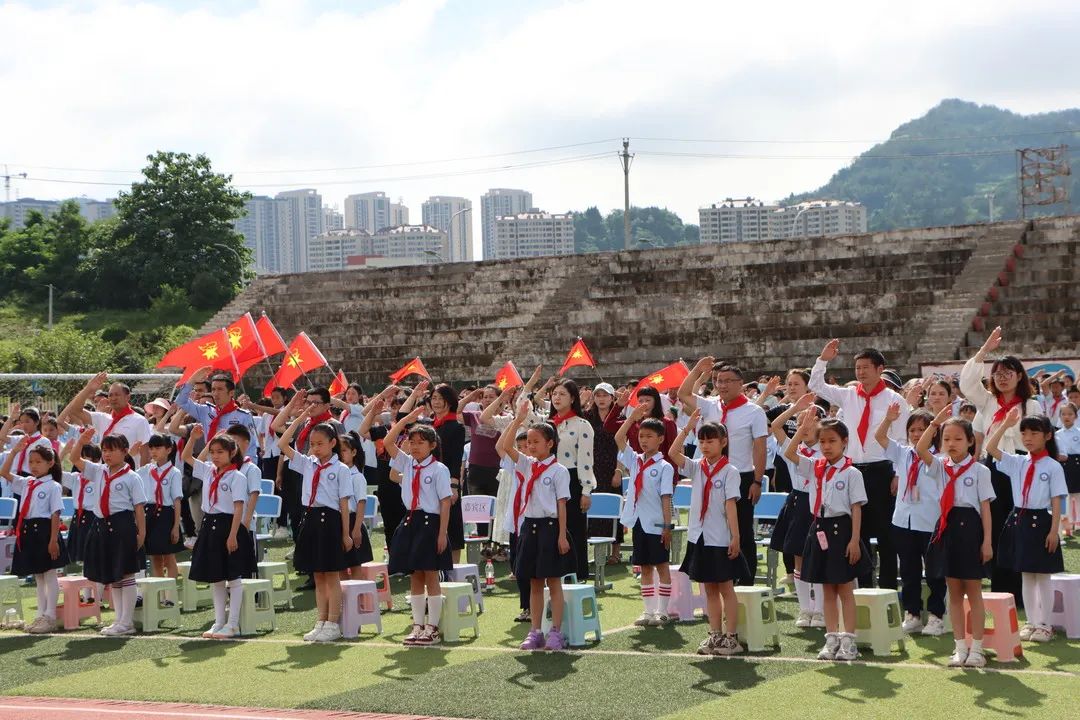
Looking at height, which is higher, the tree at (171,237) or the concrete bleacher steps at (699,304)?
the tree at (171,237)

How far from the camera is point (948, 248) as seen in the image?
96.3 feet

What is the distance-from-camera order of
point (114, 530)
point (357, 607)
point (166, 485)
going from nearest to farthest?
point (357, 607) → point (114, 530) → point (166, 485)

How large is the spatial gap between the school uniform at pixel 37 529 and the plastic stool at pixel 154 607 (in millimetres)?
810

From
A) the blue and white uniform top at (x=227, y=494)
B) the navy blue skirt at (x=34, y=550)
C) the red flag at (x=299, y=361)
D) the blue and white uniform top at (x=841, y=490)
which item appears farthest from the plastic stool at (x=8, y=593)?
the blue and white uniform top at (x=841, y=490)

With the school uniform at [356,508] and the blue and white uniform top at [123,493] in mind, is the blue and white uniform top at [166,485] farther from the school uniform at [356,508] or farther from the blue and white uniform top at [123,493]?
the school uniform at [356,508]

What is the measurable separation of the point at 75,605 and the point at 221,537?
1.69 meters

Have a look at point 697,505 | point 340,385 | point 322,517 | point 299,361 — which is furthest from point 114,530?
point 299,361

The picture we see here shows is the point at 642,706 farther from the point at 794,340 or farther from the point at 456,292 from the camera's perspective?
the point at 456,292

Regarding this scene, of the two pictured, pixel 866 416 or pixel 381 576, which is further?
pixel 381 576

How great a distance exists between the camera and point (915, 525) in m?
9.48

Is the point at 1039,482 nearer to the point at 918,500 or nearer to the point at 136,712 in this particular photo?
the point at 918,500

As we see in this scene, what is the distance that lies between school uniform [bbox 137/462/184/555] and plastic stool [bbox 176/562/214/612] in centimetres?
30

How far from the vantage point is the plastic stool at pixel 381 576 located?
38.1 feet

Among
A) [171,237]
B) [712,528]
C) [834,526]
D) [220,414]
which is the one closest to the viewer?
[834,526]
